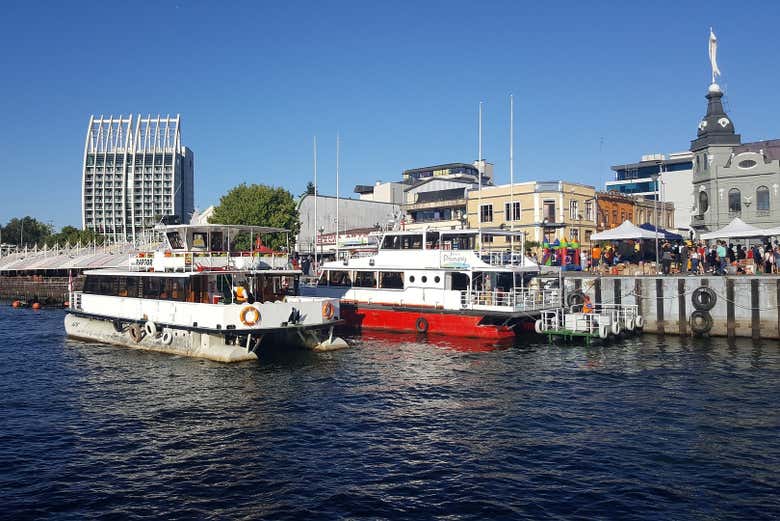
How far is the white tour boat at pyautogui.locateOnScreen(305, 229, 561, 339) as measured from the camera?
31734 mm

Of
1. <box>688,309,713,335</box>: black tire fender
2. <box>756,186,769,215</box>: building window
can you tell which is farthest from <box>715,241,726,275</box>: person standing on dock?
<box>756,186,769,215</box>: building window

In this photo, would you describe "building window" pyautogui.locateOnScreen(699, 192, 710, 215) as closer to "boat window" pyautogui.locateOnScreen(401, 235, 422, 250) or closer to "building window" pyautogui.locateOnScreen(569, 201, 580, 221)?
"building window" pyautogui.locateOnScreen(569, 201, 580, 221)

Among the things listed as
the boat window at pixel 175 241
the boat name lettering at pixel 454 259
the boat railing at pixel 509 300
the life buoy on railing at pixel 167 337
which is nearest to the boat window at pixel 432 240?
the boat name lettering at pixel 454 259

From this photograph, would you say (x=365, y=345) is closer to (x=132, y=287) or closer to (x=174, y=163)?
(x=132, y=287)

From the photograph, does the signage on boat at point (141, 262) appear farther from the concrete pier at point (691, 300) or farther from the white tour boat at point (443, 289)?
the concrete pier at point (691, 300)

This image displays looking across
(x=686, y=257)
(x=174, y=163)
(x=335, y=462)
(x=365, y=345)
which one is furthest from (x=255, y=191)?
(x=174, y=163)

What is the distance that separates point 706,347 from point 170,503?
84.6ft

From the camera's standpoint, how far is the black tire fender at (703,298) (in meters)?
31.5

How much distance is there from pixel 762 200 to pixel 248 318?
44.6m

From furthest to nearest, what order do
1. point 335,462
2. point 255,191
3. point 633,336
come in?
point 255,191, point 633,336, point 335,462

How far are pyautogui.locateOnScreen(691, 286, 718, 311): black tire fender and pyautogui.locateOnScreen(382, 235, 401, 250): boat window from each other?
55.2 ft

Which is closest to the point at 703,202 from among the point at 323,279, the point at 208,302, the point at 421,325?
the point at 421,325

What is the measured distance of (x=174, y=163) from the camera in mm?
180875

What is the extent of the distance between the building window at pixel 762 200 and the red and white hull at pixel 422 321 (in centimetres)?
2924
